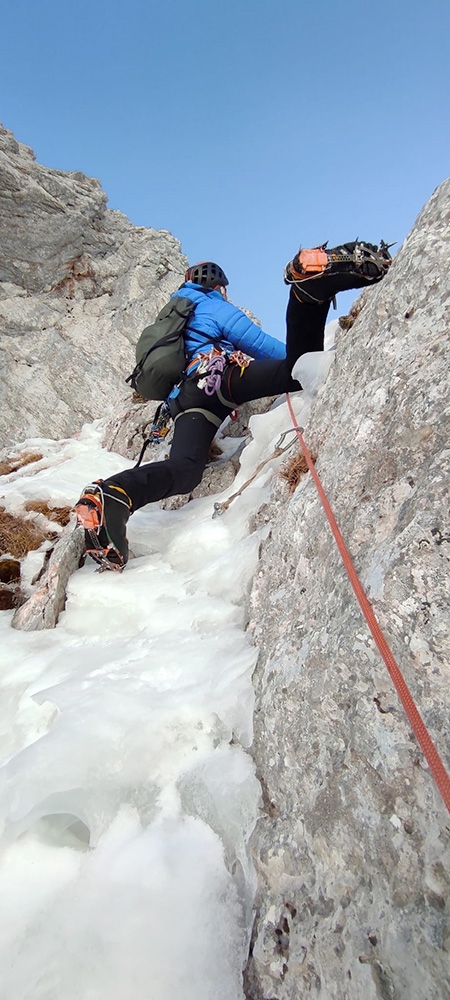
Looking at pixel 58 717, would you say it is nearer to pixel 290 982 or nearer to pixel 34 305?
pixel 290 982

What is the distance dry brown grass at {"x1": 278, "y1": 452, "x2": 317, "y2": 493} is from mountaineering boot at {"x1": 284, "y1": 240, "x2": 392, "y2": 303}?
1639mm

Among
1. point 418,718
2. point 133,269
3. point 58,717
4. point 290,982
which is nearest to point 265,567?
point 58,717

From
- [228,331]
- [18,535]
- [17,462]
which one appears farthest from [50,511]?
[17,462]

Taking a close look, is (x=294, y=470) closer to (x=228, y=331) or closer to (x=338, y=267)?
(x=338, y=267)

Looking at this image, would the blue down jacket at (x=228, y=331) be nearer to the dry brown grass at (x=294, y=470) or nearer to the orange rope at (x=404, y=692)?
the dry brown grass at (x=294, y=470)

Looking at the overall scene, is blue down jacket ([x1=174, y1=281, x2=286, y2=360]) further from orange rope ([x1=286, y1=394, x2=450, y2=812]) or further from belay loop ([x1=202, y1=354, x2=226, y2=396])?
orange rope ([x1=286, y1=394, x2=450, y2=812])

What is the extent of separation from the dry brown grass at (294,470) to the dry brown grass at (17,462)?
8.00m

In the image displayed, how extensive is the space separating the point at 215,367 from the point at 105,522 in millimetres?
2650

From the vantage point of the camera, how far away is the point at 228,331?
7082 millimetres

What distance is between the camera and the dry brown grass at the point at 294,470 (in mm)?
4436

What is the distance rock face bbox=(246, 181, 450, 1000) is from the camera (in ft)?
5.20

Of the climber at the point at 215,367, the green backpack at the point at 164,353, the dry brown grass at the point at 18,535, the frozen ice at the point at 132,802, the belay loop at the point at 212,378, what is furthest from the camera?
the dry brown grass at the point at 18,535

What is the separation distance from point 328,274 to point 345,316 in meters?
0.80

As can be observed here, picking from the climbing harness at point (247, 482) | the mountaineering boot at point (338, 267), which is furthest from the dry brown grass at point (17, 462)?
the mountaineering boot at point (338, 267)
